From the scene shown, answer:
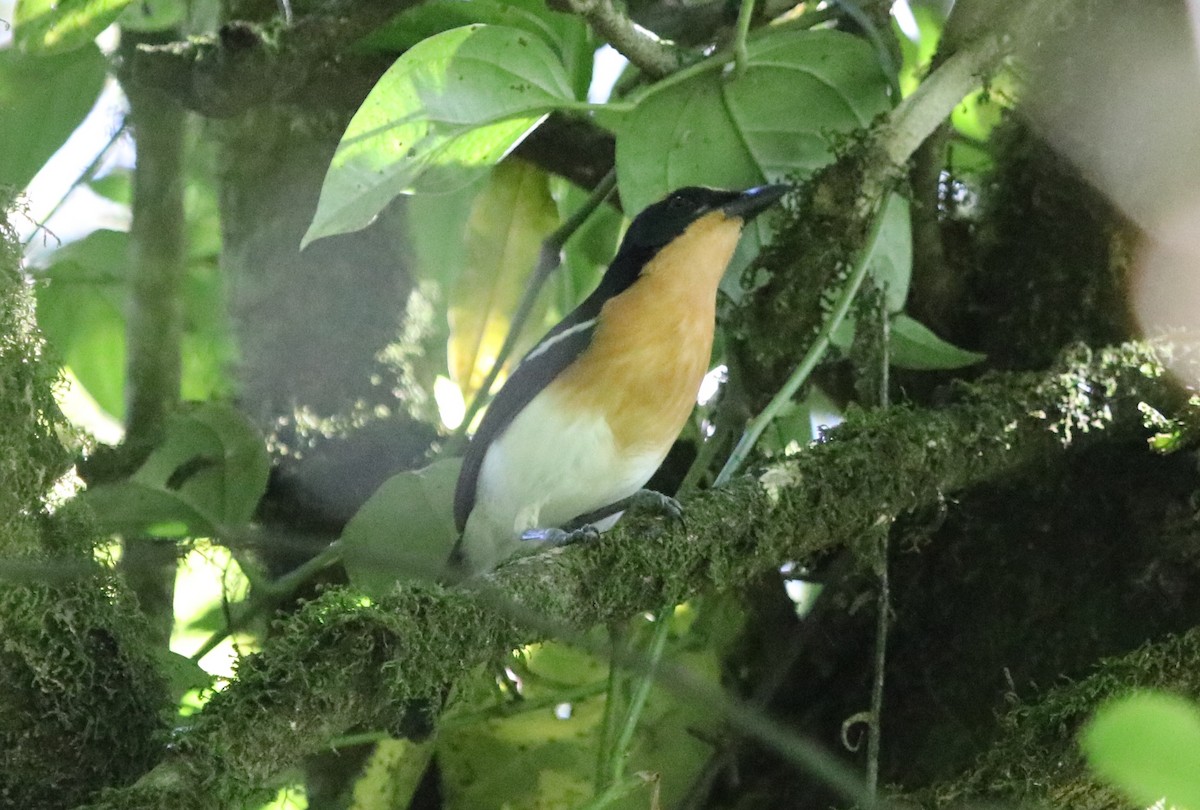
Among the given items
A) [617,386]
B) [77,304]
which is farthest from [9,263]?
[77,304]

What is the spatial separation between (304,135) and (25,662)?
1.19 meters

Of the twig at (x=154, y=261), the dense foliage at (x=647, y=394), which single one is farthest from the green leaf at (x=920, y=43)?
the twig at (x=154, y=261)

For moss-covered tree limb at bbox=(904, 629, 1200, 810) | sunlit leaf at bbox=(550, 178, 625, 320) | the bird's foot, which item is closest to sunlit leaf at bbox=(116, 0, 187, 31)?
sunlit leaf at bbox=(550, 178, 625, 320)

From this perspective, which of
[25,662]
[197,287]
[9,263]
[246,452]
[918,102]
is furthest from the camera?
→ [197,287]

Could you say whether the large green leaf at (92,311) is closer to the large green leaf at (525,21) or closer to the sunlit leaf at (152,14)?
the sunlit leaf at (152,14)

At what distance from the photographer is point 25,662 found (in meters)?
0.90

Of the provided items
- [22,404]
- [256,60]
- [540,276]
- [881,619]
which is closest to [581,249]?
[540,276]

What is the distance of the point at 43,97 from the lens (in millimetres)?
1574

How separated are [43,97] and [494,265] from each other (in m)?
0.73

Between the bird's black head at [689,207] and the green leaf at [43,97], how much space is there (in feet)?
2.49

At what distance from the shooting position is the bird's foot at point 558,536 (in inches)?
49.6

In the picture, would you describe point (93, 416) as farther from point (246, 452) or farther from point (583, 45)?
point (583, 45)

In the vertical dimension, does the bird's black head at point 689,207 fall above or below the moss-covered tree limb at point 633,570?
above

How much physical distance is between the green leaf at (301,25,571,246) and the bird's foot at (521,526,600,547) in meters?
0.39
